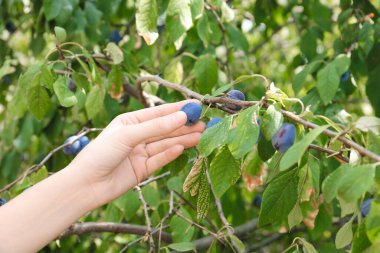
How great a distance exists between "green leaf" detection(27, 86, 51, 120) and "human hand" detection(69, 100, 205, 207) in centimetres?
48

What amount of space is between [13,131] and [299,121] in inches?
78.7

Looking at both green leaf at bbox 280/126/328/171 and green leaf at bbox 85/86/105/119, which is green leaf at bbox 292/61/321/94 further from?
green leaf at bbox 280/126/328/171

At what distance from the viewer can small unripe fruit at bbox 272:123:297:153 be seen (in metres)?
1.20

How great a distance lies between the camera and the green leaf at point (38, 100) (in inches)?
72.7

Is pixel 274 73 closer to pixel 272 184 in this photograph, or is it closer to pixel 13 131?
pixel 13 131

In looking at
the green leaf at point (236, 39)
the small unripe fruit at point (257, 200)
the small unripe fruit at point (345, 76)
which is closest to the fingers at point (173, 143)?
the small unripe fruit at point (345, 76)

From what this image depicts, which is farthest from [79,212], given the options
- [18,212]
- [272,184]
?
[272,184]

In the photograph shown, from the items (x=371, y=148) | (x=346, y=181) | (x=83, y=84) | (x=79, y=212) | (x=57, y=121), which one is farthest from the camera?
(x=57, y=121)

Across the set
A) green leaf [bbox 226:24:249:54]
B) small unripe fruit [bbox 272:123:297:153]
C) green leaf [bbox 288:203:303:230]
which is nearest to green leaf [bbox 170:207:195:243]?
green leaf [bbox 288:203:303:230]

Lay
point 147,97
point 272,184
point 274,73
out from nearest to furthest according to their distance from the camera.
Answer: point 272,184, point 147,97, point 274,73

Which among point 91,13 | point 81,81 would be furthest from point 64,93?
point 91,13

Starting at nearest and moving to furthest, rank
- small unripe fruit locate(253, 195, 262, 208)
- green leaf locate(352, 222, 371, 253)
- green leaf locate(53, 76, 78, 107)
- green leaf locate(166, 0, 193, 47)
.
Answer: green leaf locate(352, 222, 371, 253), green leaf locate(53, 76, 78, 107), green leaf locate(166, 0, 193, 47), small unripe fruit locate(253, 195, 262, 208)

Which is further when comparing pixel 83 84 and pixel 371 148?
pixel 83 84

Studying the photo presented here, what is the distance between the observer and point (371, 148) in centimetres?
112
